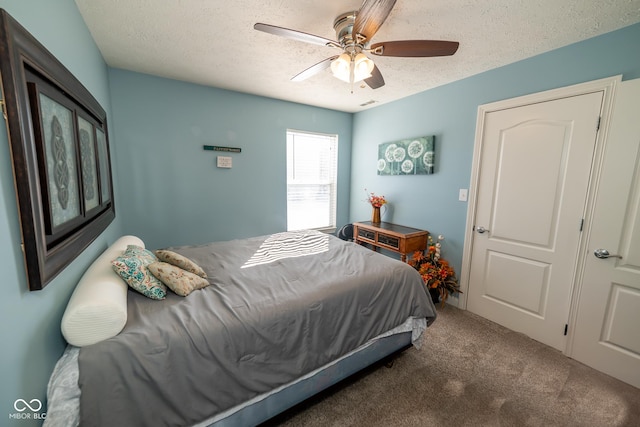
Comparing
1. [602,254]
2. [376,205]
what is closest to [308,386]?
[602,254]

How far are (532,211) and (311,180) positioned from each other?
273 cm

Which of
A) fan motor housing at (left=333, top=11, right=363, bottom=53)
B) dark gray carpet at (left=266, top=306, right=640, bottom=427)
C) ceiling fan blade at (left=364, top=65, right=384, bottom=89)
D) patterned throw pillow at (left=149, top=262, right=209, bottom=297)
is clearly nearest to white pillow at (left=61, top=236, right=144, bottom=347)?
patterned throw pillow at (left=149, top=262, right=209, bottom=297)

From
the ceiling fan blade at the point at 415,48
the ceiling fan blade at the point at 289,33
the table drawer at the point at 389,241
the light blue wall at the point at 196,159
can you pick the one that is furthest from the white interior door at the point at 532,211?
the light blue wall at the point at 196,159

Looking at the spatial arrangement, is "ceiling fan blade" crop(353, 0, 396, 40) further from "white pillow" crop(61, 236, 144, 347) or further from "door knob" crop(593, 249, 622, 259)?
"door knob" crop(593, 249, 622, 259)

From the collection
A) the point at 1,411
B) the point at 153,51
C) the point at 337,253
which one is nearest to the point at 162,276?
the point at 1,411

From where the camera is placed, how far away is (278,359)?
1.28 meters

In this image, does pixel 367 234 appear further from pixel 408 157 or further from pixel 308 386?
pixel 308 386

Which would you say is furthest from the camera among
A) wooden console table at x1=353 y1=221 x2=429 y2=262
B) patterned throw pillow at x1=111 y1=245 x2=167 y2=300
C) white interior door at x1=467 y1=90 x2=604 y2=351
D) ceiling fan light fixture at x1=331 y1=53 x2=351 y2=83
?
wooden console table at x1=353 y1=221 x2=429 y2=262

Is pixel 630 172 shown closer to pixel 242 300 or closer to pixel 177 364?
pixel 242 300

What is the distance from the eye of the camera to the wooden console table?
113 inches

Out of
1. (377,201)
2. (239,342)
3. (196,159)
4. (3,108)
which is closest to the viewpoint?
(3,108)

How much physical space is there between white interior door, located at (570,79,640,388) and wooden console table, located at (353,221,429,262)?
1392 mm

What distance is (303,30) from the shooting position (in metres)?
1.81

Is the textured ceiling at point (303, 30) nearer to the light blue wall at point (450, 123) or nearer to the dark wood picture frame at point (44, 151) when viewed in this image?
the light blue wall at point (450, 123)
